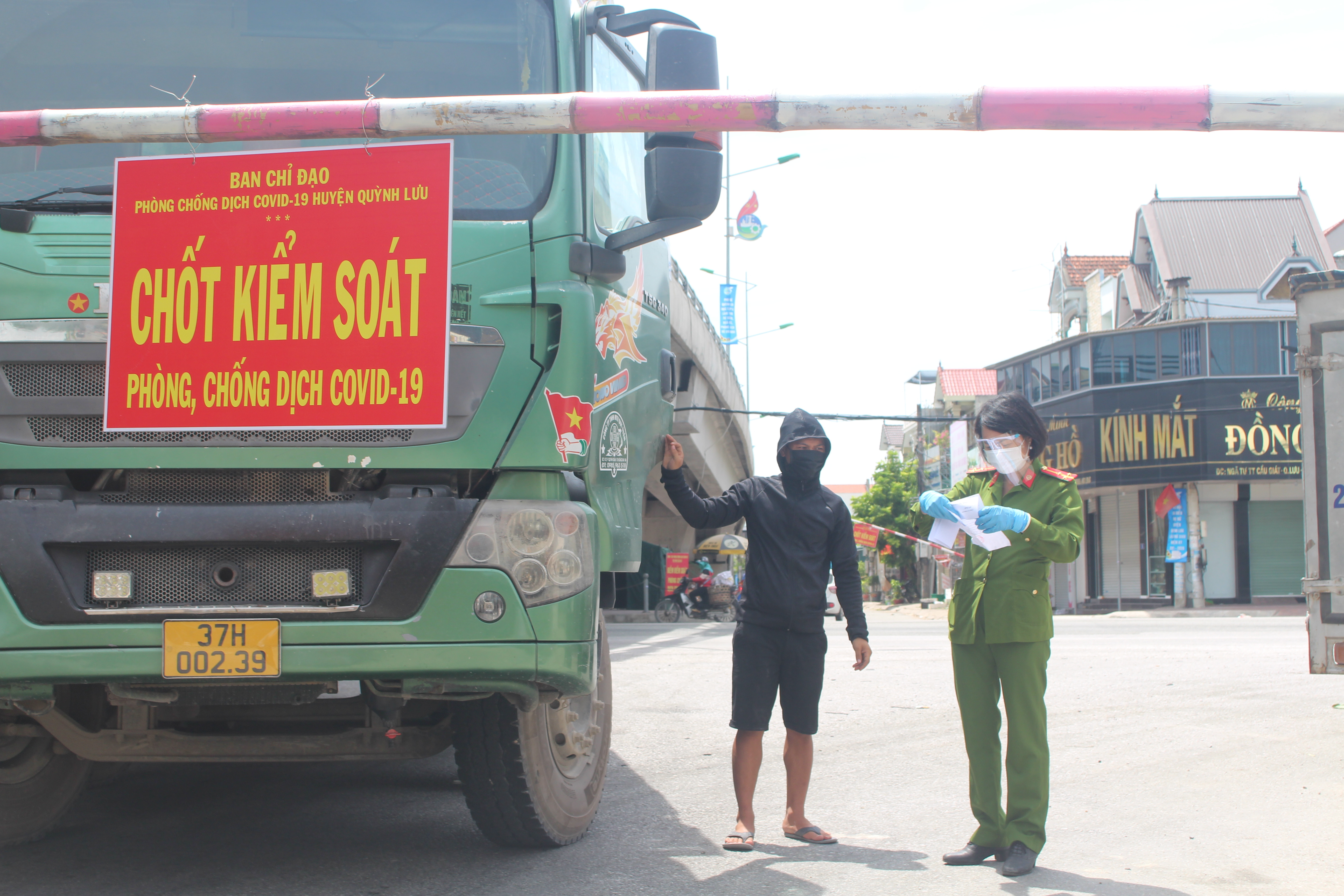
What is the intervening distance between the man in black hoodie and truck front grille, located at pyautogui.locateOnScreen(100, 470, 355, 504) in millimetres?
1521

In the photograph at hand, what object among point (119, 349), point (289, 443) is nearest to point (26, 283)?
point (119, 349)

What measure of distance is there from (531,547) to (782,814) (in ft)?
7.39

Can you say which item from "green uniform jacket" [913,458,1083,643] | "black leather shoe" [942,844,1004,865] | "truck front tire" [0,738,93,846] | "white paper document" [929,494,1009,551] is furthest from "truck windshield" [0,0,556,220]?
"black leather shoe" [942,844,1004,865]

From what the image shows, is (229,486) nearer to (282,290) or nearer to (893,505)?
(282,290)

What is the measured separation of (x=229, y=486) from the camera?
146 inches

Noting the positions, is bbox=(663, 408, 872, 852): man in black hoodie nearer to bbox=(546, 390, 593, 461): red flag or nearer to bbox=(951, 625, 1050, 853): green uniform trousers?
bbox=(951, 625, 1050, 853): green uniform trousers

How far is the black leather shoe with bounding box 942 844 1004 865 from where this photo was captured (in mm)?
4371

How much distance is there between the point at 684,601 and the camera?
93.0 ft

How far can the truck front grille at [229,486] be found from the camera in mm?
3684

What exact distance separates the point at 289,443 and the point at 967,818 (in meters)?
3.27

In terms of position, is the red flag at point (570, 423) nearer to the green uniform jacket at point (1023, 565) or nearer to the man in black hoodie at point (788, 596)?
the man in black hoodie at point (788, 596)

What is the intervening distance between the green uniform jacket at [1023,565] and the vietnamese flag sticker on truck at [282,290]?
6.66 ft

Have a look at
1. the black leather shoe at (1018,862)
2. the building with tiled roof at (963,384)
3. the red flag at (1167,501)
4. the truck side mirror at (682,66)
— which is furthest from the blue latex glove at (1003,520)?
the building with tiled roof at (963,384)

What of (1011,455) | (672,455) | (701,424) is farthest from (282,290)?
(701,424)
